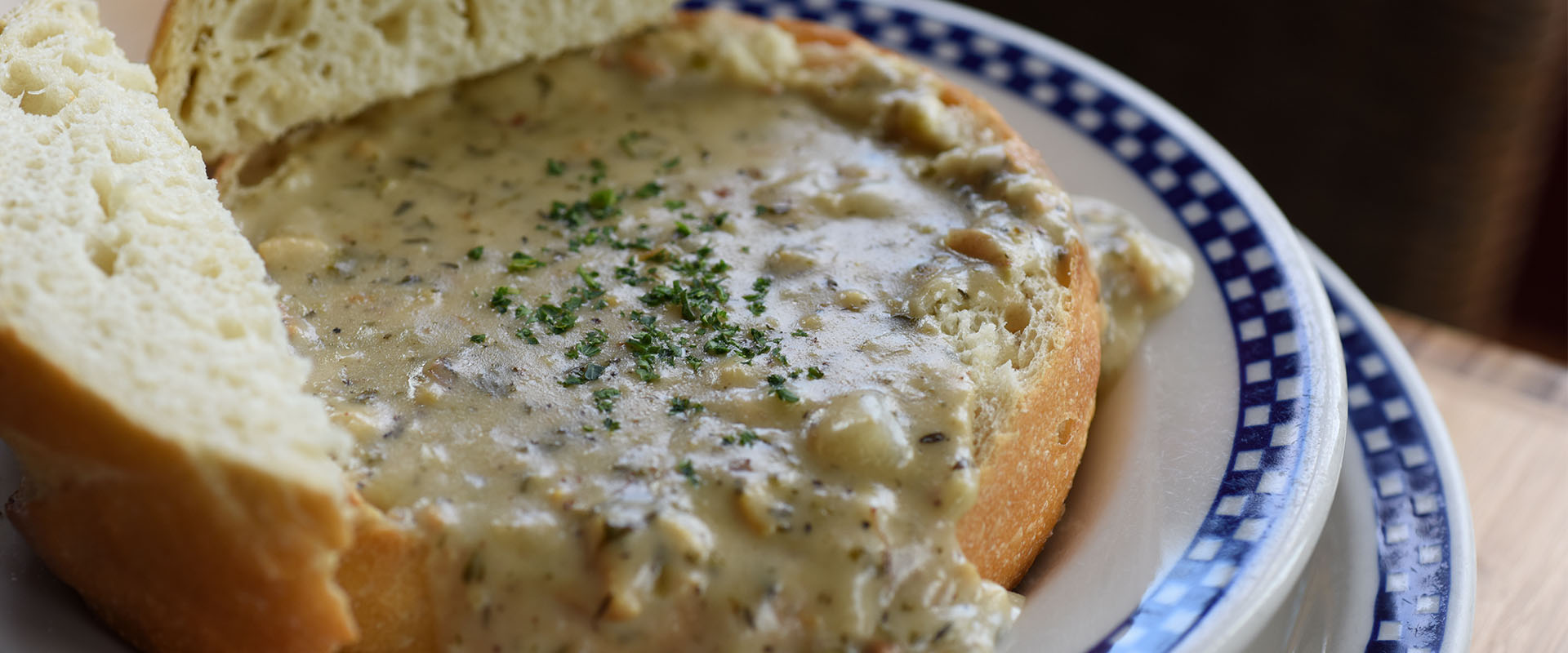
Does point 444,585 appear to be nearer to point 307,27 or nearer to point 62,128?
point 62,128

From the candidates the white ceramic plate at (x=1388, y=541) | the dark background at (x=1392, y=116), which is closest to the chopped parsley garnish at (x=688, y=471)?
the white ceramic plate at (x=1388, y=541)

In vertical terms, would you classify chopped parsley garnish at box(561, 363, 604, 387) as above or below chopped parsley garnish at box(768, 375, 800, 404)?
below

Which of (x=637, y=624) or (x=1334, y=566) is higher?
(x=637, y=624)

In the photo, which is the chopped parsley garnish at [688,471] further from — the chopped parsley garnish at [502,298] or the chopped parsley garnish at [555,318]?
the chopped parsley garnish at [502,298]

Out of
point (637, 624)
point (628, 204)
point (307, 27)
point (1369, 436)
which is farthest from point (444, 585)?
point (1369, 436)

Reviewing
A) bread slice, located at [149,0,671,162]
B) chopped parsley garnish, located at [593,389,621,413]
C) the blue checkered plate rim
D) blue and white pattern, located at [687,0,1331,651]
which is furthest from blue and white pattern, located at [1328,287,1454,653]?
bread slice, located at [149,0,671,162]

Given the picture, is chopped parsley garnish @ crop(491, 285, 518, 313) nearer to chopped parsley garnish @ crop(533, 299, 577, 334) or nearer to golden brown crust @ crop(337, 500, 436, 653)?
chopped parsley garnish @ crop(533, 299, 577, 334)
